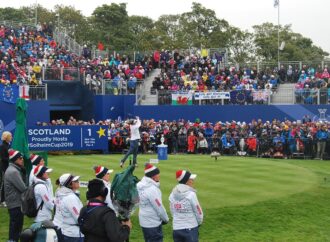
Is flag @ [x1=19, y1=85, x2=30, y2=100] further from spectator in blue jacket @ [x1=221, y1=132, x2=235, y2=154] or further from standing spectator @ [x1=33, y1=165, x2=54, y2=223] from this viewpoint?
standing spectator @ [x1=33, y1=165, x2=54, y2=223]

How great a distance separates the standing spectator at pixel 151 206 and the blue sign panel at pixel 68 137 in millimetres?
22514

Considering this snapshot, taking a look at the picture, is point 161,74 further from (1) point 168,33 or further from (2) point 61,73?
(1) point 168,33

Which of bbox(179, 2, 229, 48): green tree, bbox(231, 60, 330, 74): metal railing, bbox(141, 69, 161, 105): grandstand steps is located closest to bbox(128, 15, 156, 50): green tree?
bbox(179, 2, 229, 48): green tree

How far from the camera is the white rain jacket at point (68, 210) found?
1009cm

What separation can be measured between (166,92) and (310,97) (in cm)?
952

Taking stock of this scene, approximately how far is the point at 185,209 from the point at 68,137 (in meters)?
23.3

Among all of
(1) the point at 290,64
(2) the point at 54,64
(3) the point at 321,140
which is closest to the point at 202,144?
(3) the point at 321,140

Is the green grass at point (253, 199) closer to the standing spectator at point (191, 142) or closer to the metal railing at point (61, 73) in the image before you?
the standing spectator at point (191, 142)

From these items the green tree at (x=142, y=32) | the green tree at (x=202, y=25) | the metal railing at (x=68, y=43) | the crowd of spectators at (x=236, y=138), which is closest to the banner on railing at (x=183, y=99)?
the crowd of spectators at (x=236, y=138)

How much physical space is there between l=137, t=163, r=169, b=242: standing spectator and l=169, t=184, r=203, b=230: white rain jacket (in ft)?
0.91

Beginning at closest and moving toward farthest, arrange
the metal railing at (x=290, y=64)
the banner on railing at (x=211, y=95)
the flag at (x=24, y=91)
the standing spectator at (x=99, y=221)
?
1. the standing spectator at (x=99, y=221)
2. the flag at (x=24, y=91)
3. the banner on railing at (x=211, y=95)
4. the metal railing at (x=290, y=64)

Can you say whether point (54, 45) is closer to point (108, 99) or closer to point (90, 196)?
point (108, 99)

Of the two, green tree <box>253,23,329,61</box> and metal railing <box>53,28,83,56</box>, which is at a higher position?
green tree <box>253,23,329,61</box>

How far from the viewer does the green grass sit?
602 inches
